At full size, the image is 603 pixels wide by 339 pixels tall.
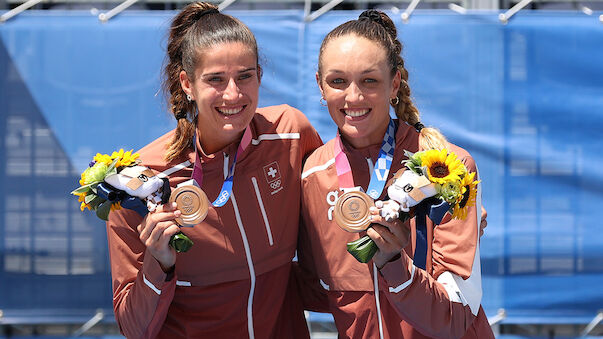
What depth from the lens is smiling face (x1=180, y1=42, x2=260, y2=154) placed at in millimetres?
2697

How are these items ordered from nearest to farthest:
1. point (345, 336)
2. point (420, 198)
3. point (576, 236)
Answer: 1. point (420, 198)
2. point (345, 336)
3. point (576, 236)

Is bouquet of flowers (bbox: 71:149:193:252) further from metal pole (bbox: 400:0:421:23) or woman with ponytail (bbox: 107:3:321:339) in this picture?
metal pole (bbox: 400:0:421:23)

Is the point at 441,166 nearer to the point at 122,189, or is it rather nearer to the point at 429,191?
the point at 429,191

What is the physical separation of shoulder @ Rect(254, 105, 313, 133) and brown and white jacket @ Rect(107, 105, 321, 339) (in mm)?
116

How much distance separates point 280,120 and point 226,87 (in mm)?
429

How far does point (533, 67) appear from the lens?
462 centimetres

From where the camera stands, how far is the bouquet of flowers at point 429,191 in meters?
2.25

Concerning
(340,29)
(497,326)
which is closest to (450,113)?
(497,326)

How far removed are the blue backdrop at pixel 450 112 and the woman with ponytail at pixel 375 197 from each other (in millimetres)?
1837

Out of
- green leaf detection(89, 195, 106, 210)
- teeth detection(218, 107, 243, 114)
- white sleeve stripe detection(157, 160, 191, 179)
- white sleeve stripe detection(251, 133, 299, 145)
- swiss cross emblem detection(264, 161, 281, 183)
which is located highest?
teeth detection(218, 107, 243, 114)

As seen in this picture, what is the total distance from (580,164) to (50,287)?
10.8 feet

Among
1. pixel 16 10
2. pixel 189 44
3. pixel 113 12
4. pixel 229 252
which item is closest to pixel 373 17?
pixel 189 44

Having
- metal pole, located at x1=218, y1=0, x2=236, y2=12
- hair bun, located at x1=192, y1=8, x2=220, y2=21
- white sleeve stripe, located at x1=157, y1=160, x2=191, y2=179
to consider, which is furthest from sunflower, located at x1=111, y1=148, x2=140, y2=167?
metal pole, located at x1=218, y1=0, x2=236, y2=12

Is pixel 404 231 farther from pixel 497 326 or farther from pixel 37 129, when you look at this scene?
pixel 37 129
